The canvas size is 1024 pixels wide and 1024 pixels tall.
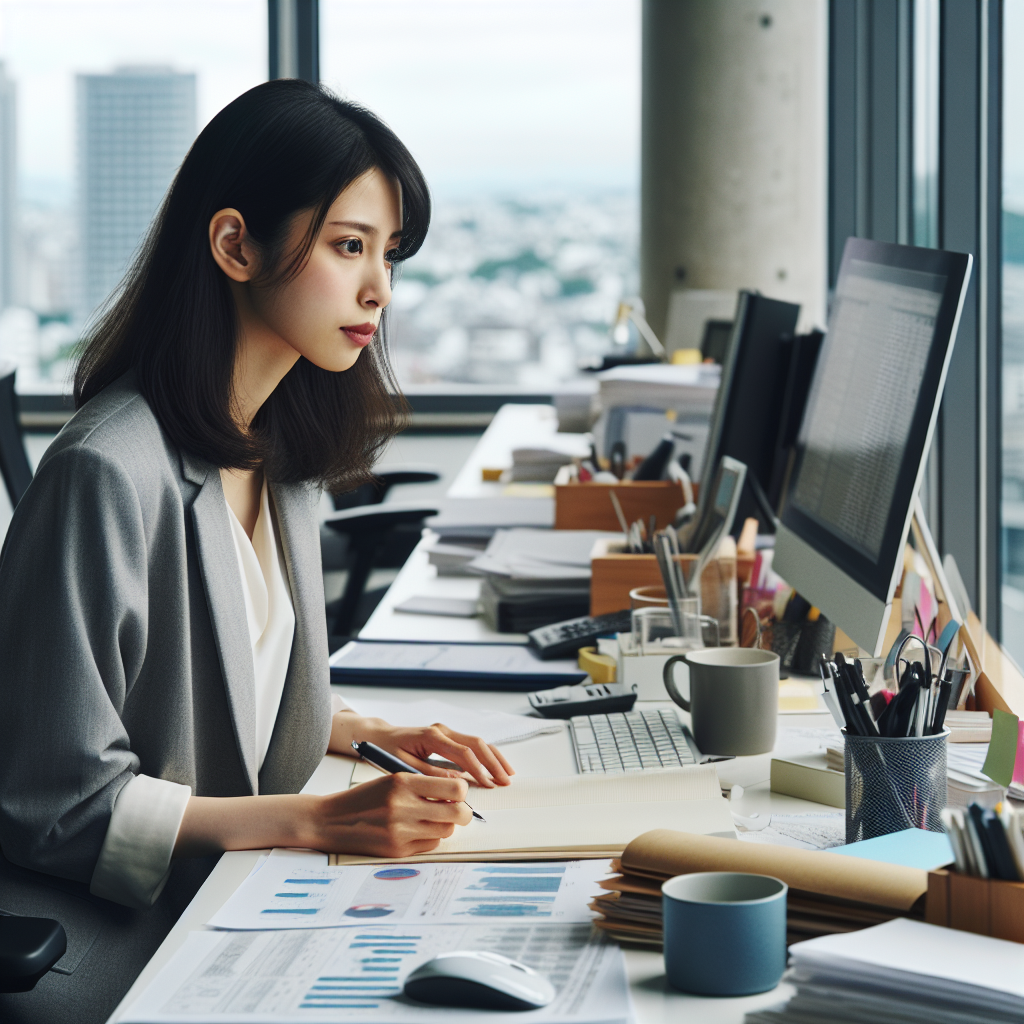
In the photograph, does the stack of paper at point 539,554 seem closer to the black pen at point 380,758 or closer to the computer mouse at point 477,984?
the black pen at point 380,758

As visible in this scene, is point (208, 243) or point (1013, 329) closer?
point (208, 243)

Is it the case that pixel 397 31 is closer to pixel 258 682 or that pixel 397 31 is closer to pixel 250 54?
pixel 250 54

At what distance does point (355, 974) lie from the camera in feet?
2.61

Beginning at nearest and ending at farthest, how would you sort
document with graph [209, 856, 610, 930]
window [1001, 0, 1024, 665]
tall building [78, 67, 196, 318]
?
document with graph [209, 856, 610, 930] → window [1001, 0, 1024, 665] → tall building [78, 67, 196, 318]

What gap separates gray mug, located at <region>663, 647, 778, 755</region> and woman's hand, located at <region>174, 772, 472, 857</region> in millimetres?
345

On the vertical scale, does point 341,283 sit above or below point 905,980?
above

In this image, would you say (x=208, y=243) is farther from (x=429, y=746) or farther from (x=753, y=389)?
(x=753, y=389)

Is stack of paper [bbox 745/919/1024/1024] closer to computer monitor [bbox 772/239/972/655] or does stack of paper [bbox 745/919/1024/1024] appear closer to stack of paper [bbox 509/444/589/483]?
computer monitor [bbox 772/239/972/655]

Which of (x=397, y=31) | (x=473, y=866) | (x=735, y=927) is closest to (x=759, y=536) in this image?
(x=473, y=866)

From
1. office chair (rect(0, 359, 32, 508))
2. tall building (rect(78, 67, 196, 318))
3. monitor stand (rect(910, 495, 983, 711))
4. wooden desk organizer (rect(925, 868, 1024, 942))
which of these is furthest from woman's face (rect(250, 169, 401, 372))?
tall building (rect(78, 67, 196, 318))

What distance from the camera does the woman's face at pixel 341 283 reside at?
1.26 m

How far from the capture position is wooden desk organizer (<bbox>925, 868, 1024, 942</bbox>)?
0.73 m

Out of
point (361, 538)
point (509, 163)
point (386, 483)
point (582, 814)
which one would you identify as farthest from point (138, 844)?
point (509, 163)

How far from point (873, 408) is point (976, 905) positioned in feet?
2.28
